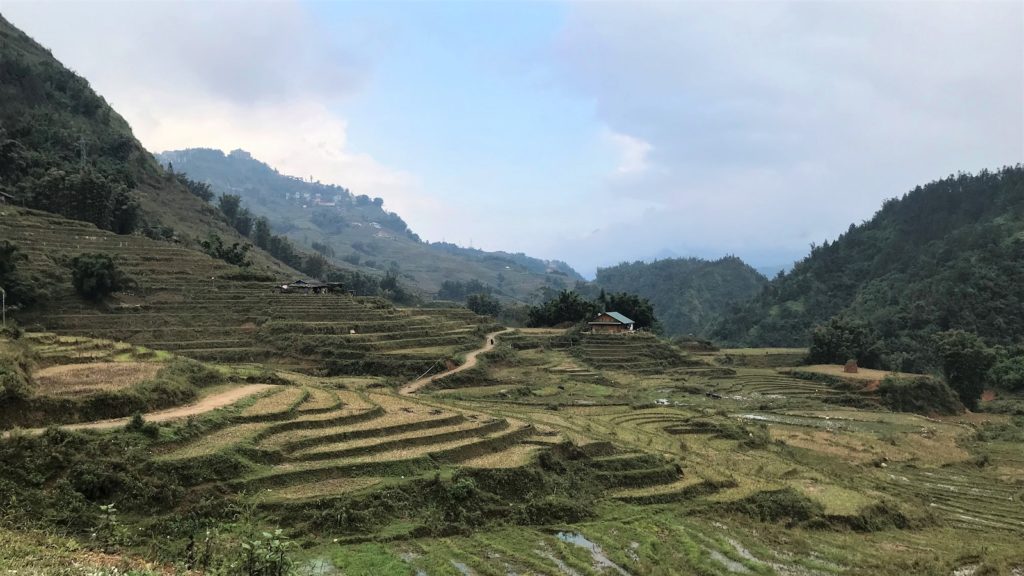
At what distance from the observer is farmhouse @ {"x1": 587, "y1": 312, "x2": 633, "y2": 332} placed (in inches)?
2210

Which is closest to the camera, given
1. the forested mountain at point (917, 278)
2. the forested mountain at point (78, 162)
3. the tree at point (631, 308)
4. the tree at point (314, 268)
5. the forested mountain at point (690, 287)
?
the forested mountain at point (78, 162)

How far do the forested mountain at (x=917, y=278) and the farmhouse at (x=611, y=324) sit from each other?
77.8 feet

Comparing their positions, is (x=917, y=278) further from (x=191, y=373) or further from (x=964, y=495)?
(x=191, y=373)

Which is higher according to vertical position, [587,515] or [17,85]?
[17,85]

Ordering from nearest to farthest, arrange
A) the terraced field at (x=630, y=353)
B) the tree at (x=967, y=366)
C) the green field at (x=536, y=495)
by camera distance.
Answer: the green field at (x=536, y=495)
the tree at (x=967, y=366)
the terraced field at (x=630, y=353)

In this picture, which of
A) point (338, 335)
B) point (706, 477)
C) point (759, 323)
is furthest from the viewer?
point (759, 323)

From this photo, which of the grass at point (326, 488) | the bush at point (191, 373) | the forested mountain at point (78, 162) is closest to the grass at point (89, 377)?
the bush at point (191, 373)

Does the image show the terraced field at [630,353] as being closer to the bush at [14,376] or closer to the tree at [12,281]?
the tree at [12,281]

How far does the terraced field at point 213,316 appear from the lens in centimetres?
3016

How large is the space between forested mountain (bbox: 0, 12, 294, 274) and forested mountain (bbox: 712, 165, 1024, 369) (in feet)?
225

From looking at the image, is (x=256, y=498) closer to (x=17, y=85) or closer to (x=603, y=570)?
(x=603, y=570)

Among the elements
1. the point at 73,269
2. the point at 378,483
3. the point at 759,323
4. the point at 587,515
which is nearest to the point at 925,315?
the point at 759,323

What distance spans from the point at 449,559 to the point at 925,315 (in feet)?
230

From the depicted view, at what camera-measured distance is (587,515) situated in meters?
15.2
